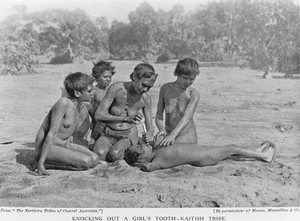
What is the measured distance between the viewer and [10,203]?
107 inches

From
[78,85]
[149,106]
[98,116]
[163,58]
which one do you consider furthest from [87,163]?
[163,58]

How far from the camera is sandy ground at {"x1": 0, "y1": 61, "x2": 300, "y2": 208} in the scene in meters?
2.70

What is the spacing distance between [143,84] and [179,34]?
187 centimetres

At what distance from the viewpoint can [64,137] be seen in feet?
9.99

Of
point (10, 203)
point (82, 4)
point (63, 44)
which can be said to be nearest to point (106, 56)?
point (63, 44)

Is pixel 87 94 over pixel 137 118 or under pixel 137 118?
over

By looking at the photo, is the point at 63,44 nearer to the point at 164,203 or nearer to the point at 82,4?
the point at 82,4

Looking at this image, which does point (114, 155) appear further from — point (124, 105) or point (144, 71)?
point (144, 71)

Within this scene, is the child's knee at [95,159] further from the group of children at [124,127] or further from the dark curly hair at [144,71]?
the dark curly hair at [144,71]

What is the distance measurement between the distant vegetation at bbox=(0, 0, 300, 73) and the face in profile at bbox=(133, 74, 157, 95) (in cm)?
103

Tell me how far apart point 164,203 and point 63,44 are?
265cm

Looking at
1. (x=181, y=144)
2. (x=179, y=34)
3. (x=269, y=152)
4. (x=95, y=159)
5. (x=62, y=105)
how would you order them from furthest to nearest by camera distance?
1. (x=179, y=34)
2. (x=269, y=152)
3. (x=181, y=144)
4. (x=95, y=159)
5. (x=62, y=105)

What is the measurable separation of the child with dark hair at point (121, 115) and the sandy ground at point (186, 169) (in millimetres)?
190

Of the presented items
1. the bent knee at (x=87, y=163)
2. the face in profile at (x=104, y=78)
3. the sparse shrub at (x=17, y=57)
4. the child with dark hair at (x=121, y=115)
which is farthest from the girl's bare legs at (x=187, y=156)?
the sparse shrub at (x=17, y=57)
